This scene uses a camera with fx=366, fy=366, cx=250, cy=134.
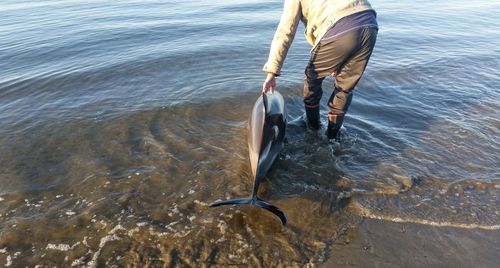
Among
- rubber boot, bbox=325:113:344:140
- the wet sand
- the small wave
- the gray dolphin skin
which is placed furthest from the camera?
rubber boot, bbox=325:113:344:140

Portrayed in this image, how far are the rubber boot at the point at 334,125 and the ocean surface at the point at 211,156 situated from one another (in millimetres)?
225

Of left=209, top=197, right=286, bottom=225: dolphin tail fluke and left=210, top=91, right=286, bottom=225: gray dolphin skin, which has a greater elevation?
left=210, top=91, right=286, bottom=225: gray dolphin skin

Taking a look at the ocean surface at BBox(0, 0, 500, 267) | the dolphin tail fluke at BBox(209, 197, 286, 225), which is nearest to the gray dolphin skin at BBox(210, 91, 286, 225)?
the dolphin tail fluke at BBox(209, 197, 286, 225)

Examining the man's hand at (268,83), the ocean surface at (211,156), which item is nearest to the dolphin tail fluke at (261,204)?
the ocean surface at (211,156)

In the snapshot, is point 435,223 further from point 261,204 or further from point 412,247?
point 261,204

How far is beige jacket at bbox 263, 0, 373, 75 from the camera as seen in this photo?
4.22 metres

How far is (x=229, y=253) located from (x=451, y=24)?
44.0ft

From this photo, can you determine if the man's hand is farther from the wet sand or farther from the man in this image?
the wet sand

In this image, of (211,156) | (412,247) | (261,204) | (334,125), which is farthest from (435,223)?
(211,156)

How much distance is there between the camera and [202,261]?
3248 mm

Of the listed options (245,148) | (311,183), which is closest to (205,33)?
(245,148)

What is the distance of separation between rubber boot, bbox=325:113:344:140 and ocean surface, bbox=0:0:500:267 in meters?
0.23

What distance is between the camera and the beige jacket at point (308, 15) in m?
4.22

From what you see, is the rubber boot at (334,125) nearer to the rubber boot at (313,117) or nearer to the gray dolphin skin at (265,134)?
the rubber boot at (313,117)
